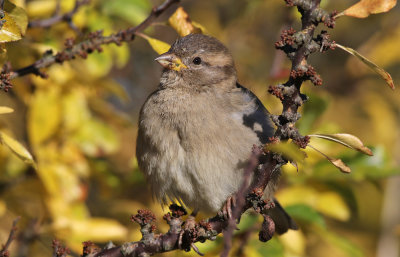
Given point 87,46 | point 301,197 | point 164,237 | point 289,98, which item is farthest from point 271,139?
point 301,197

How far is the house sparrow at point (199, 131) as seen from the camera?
3535 mm

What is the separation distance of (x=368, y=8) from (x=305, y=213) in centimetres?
158

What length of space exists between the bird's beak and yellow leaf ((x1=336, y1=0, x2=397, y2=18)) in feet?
5.37

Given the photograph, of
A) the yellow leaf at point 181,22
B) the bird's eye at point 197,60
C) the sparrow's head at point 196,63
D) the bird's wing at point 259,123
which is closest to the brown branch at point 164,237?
the bird's wing at point 259,123

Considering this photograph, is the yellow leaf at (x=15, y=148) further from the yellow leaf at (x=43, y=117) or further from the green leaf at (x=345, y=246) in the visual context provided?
the green leaf at (x=345, y=246)

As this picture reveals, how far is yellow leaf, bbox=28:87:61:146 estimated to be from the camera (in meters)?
3.85

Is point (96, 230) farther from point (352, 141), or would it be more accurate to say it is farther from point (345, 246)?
point (352, 141)

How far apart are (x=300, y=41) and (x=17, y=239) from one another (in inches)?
112

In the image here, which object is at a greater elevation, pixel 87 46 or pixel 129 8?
pixel 129 8

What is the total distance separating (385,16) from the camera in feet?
18.3

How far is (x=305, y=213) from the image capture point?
12.1 ft

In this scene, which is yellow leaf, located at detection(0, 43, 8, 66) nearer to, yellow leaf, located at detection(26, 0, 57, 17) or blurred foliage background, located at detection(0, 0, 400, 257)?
blurred foliage background, located at detection(0, 0, 400, 257)

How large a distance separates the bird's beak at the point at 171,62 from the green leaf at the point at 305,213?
1.22 m

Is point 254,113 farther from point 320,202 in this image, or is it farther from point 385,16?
point 385,16
